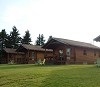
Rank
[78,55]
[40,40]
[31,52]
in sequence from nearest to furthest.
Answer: [78,55], [31,52], [40,40]

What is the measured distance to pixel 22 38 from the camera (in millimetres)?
76250

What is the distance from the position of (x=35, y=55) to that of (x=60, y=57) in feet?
48.4

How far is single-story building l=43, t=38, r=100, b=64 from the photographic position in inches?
1355

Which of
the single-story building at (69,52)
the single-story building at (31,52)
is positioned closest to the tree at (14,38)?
the single-story building at (31,52)

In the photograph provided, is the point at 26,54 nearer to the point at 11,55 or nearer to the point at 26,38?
the point at 11,55

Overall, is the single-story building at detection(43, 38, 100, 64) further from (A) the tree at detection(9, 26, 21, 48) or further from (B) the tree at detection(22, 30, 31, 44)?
(B) the tree at detection(22, 30, 31, 44)

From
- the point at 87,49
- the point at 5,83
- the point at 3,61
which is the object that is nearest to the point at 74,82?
the point at 5,83

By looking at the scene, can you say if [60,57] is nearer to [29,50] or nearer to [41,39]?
[29,50]

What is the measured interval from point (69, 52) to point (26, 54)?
16763 mm

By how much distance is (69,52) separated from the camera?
1400 inches

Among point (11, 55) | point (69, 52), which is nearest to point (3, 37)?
point (11, 55)

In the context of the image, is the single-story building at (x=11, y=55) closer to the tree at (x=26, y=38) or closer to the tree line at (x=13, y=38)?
the tree line at (x=13, y=38)

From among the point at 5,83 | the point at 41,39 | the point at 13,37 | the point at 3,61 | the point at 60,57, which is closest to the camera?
the point at 5,83

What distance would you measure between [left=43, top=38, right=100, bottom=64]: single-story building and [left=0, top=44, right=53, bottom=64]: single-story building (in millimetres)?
10126
